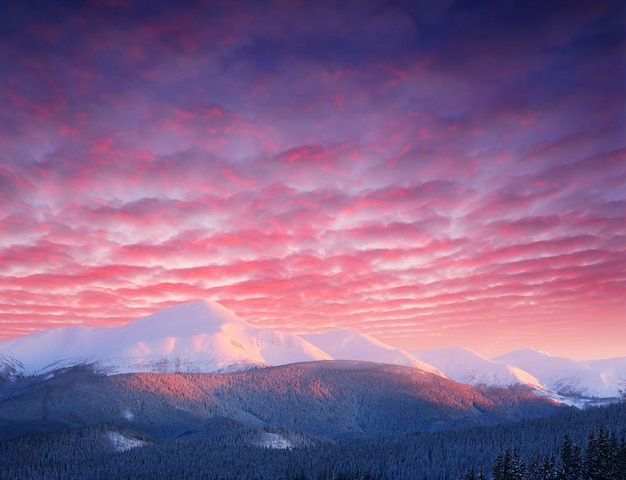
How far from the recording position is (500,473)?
153 metres

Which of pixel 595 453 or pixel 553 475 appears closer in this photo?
pixel 595 453

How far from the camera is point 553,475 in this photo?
163 meters

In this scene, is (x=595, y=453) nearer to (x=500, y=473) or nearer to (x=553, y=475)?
(x=553, y=475)

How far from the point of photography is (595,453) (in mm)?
151625

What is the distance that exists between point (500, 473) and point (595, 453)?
2809cm

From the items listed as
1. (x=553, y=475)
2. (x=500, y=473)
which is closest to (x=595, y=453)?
(x=553, y=475)

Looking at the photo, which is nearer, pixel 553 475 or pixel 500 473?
pixel 500 473

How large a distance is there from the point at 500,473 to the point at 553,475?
76.0ft
